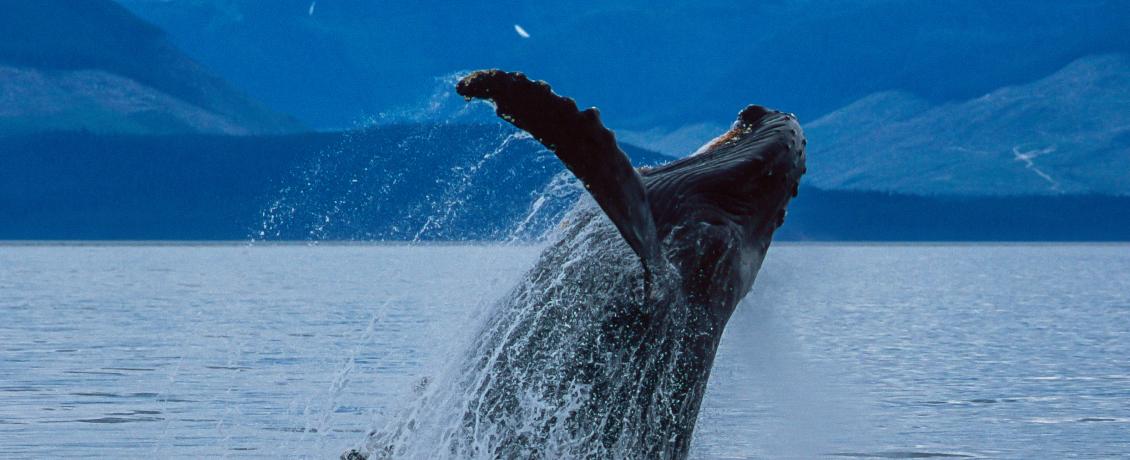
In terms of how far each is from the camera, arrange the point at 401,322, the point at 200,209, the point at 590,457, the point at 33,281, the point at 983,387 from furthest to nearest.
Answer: the point at 200,209, the point at 33,281, the point at 401,322, the point at 983,387, the point at 590,457

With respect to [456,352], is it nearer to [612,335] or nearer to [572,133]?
[612,335]

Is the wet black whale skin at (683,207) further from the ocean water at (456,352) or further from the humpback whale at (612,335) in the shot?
the ocean water at (456,352)

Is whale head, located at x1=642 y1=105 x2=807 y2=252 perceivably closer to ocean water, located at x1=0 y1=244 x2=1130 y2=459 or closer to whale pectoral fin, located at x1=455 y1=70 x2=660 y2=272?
ocean water, located at x1=0 y1=244 x2=1130 y2=459

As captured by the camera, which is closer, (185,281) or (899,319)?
(899,319)

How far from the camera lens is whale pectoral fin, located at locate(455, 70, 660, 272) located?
525 centimetres

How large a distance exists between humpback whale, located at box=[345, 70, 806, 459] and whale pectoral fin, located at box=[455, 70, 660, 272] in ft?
1.58

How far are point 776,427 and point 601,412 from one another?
6727 mm

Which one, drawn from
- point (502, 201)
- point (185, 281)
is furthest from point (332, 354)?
point (502, 201)

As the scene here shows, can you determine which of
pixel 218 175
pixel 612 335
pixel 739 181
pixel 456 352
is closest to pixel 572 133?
pixel 612 335

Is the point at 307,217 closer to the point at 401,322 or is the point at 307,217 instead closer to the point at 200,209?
the point at 200,209

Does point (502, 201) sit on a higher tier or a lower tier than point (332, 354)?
higher

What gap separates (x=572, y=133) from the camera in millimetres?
5352

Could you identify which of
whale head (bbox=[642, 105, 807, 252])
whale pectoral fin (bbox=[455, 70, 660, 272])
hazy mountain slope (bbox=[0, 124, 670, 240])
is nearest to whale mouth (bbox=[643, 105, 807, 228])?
whale head (bbox=[642, 105, 807, 252])

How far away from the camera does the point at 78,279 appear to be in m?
54.1
